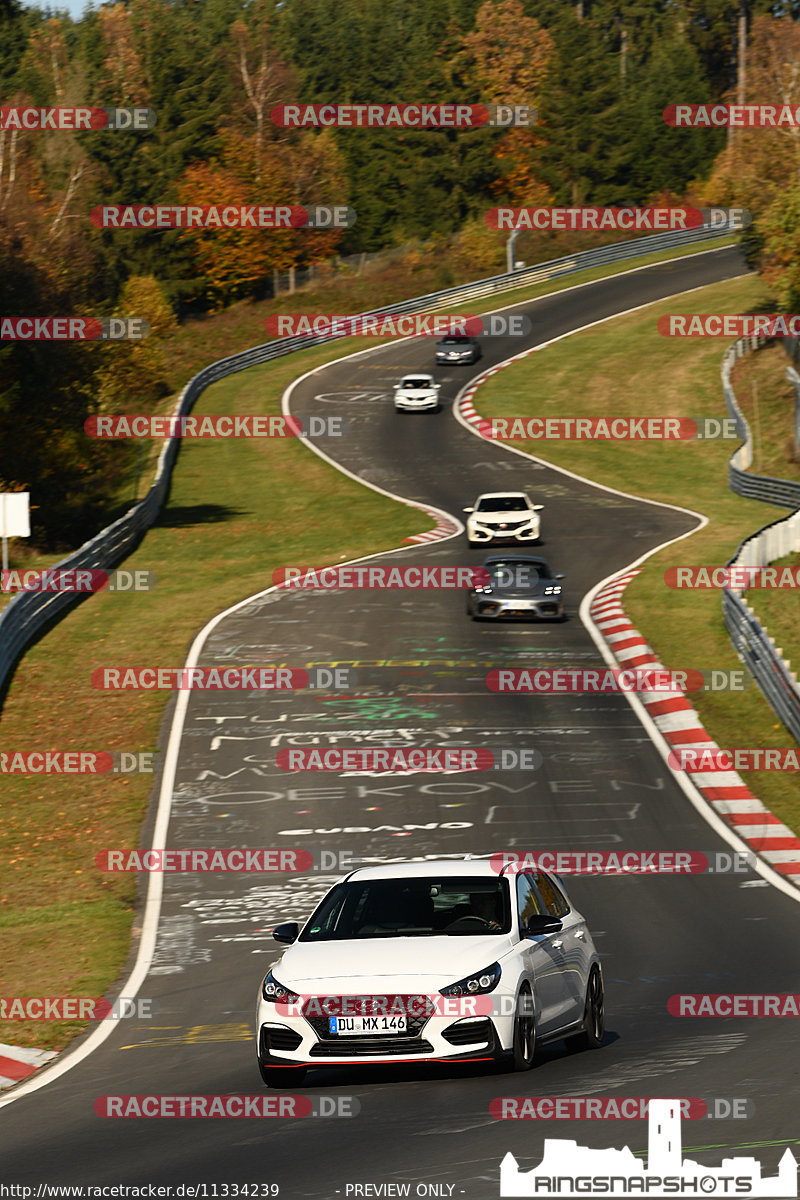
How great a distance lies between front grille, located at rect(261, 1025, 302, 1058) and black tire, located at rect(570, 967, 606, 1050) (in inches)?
89.0

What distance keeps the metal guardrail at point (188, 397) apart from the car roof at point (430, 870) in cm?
1815

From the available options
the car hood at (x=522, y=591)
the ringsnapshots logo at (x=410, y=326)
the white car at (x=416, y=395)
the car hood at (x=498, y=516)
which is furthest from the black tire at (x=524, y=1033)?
the ringsnapshots logo at (x=410, y=326)

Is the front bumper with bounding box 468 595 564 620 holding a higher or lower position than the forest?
lower

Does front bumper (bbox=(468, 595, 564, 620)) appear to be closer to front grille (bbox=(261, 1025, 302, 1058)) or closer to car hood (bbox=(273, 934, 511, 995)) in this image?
car hood (bbox=(273, 934, 511, 995))

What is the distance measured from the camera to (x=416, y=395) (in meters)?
65.6

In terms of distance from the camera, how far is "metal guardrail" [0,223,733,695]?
3203 cm

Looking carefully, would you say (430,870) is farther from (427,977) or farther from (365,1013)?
(365,1013)

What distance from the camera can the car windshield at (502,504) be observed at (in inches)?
1718

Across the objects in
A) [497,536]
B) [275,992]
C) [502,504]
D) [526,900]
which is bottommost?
[497,536]

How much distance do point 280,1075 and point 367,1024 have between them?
2.49 ft

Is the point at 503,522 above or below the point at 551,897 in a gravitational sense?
below

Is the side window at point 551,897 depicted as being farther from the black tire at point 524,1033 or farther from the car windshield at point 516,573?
the car windshield at point 516,573

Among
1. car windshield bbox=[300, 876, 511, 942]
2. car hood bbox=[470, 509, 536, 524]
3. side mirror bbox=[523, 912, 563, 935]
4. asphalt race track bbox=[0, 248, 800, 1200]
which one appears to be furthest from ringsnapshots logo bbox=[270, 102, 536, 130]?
side mirror bbox=[523, 912, 563, 935]

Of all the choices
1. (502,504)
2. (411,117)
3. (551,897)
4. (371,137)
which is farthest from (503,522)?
(371,137)
